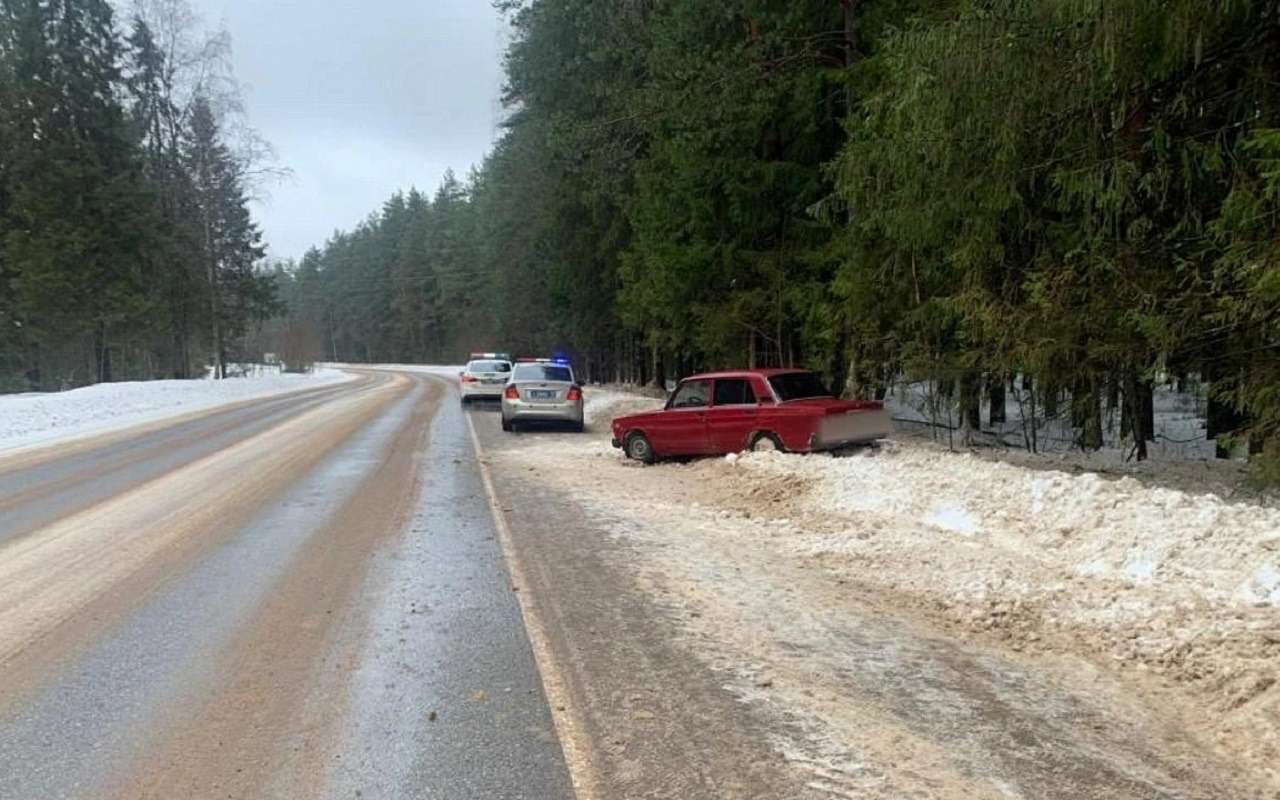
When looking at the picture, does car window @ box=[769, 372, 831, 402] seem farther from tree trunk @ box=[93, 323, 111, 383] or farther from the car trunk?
tree trunk @ box=[93, 323, 111, 383]

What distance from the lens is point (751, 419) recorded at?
11883 mm

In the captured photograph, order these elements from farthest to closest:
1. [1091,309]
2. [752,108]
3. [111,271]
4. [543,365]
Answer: [111,271] → [543,365] → [752,108] → [1091,309]

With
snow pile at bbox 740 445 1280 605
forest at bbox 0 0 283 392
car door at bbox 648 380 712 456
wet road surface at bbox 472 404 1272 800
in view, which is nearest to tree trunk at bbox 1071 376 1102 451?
snow pile at bbox 740 445 1280 605

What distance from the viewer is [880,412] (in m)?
11.7

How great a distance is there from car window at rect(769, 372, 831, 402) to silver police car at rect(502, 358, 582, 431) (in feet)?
25.6

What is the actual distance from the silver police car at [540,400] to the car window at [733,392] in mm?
7100

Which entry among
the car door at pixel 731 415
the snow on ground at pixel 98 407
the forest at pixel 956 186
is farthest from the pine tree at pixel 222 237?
the car door at pixel 731 415

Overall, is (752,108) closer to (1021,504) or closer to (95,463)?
(1021,504)

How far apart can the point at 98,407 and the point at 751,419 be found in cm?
2136

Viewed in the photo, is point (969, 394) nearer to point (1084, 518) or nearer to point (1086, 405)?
point (1086, 405)

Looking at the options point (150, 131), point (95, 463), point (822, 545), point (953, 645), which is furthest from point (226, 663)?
point (150, 131)

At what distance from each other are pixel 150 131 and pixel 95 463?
33.0 metres

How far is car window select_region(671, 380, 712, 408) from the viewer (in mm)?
12719

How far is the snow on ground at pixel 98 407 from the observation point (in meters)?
19.1
